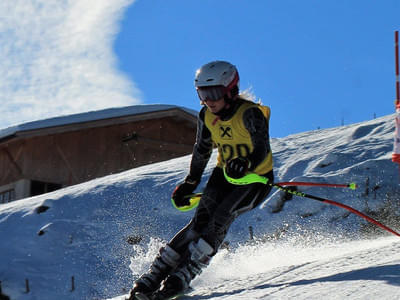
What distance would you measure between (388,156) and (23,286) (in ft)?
21.8

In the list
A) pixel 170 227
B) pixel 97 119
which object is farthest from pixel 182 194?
pixel 97 119

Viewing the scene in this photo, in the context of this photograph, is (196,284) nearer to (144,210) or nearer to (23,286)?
(23,286)

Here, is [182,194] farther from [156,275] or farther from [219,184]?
[156,275]

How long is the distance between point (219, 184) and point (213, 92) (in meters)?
0.79

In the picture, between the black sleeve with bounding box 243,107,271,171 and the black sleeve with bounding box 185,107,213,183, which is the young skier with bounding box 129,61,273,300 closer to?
the black sleeve with bounding box 243,107,271,171

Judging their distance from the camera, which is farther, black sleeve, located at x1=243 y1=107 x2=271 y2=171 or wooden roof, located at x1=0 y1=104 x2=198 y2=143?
wooden roof, located at x1=0 y1=104 x2=198 y2=143

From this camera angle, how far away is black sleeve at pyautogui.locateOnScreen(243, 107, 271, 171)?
15.4ft

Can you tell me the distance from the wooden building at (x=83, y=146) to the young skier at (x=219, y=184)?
13180 millimetres

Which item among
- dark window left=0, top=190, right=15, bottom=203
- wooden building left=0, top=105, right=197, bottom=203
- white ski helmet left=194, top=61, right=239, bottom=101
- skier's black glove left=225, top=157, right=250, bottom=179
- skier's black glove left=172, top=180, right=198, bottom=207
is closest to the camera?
skier's black glove left=225, top=157, right=250, bottom=179

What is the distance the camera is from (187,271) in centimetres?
445

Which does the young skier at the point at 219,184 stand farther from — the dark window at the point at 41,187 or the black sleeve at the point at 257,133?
the dark window at the point at 41,187

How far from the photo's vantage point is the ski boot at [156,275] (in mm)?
4316

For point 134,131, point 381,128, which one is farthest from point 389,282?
point 134,131

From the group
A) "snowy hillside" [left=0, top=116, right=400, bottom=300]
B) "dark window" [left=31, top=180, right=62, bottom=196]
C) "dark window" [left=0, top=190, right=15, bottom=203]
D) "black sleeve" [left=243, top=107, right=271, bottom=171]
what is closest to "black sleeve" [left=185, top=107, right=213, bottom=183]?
"black sleeve" [left=243, top=107, right=271, bottom=171]
